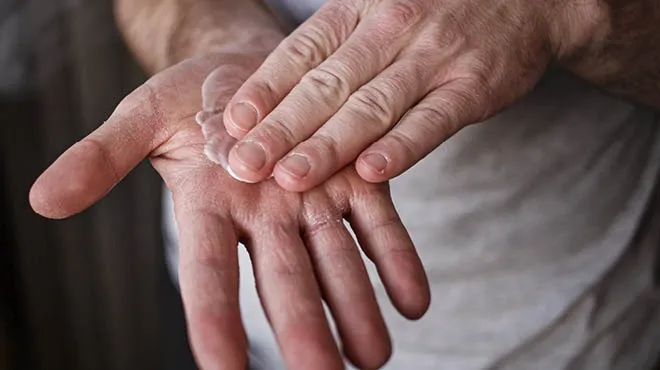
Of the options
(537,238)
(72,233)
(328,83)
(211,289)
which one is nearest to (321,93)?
(328,83)

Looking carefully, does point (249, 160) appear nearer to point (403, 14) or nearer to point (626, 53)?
point (403, 14)

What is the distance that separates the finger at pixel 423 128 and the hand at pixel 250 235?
18mm

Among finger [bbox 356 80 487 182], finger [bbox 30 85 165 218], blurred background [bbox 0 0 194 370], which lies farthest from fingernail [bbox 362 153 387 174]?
blurred background [bbox 0 0 194 370]

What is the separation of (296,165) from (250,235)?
0.04 metres

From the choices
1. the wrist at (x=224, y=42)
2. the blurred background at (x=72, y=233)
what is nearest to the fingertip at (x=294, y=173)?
the wrist at (x=224, y=42)

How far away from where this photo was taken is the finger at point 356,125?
34cm

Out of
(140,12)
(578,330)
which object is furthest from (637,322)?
(140,12)

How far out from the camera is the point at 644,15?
0.44 m

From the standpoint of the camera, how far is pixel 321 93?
356 mm

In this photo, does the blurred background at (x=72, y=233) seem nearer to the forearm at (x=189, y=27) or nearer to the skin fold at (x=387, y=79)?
the forearm at (x=189, y=27)

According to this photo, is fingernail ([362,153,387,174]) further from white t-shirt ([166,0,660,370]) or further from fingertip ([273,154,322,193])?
white t-shirt ([166,0,660,370])

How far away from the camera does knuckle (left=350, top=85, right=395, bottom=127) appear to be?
35cm

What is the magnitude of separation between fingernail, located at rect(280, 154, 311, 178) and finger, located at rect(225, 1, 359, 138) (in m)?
0.03

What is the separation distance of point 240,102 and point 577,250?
0.29m
